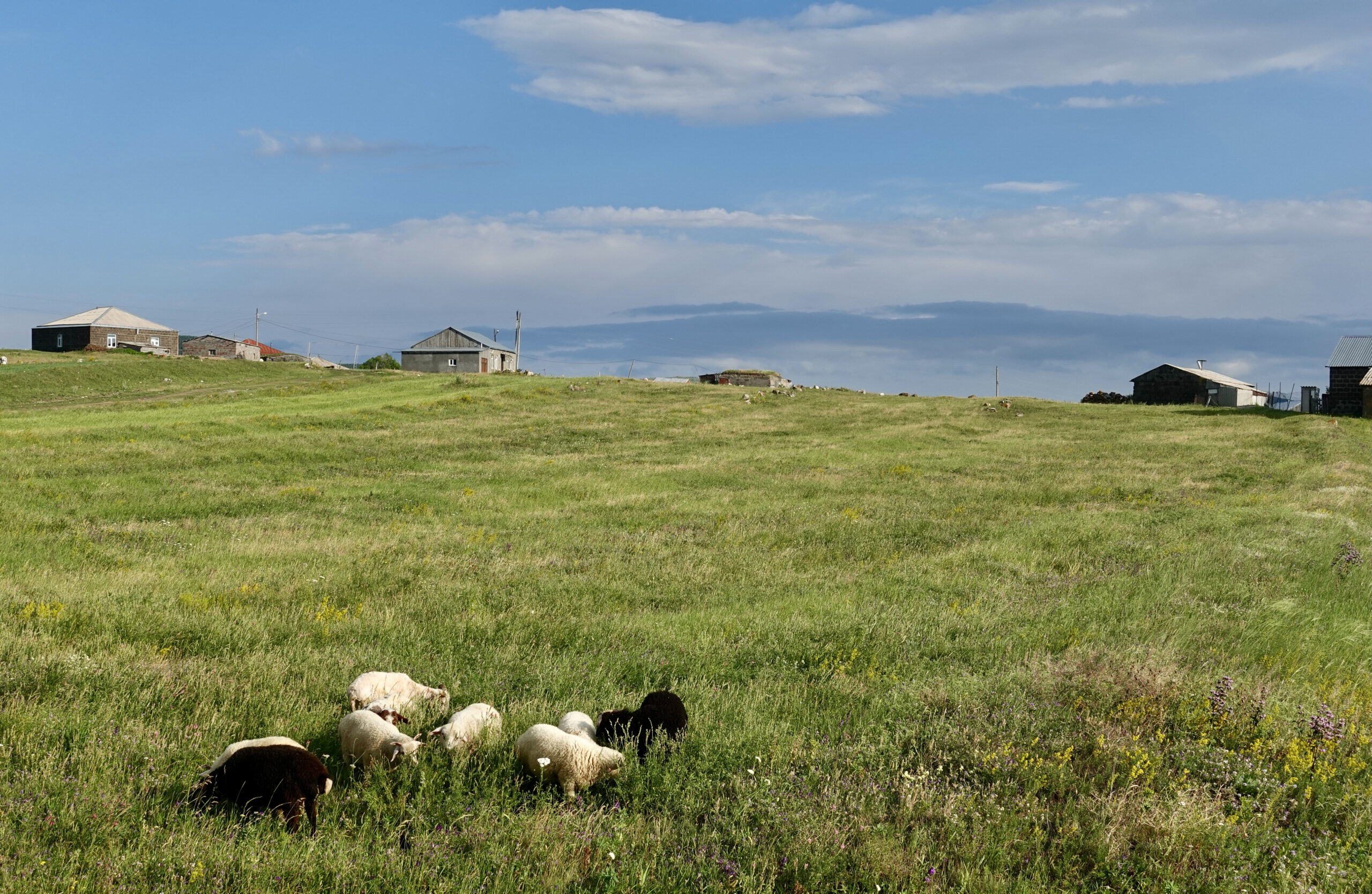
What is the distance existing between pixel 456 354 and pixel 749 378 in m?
38.9

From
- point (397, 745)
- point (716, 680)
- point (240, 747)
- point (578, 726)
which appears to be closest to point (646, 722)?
point (578, 726)

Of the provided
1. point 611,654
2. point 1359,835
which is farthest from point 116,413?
point 1359,835

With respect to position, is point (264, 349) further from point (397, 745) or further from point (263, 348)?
point (397, 745)

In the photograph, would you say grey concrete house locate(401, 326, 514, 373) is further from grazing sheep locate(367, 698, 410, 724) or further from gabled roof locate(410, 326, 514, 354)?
grazing sheep locate(367, 698, 410, 724)

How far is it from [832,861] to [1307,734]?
4844 millimetres

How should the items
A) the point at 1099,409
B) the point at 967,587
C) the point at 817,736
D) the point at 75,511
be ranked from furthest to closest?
the point at 1099,409 → the point at 75,511 → the point at 967,587 → the point at 817,736

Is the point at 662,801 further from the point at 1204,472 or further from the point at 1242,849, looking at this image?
the point at 1204,472

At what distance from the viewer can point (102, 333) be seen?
117188mm

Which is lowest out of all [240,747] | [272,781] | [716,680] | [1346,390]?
[716,680]

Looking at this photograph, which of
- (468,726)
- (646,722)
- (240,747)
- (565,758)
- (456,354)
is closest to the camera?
(240,747)

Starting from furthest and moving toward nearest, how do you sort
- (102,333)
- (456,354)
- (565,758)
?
(102,333)
(456,354)
(565,758)

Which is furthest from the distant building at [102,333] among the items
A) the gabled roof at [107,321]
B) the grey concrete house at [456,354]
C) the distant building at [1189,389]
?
the distant building at [1189,389]

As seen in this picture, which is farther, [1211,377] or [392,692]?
[1211,377]

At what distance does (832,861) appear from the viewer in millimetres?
5164
